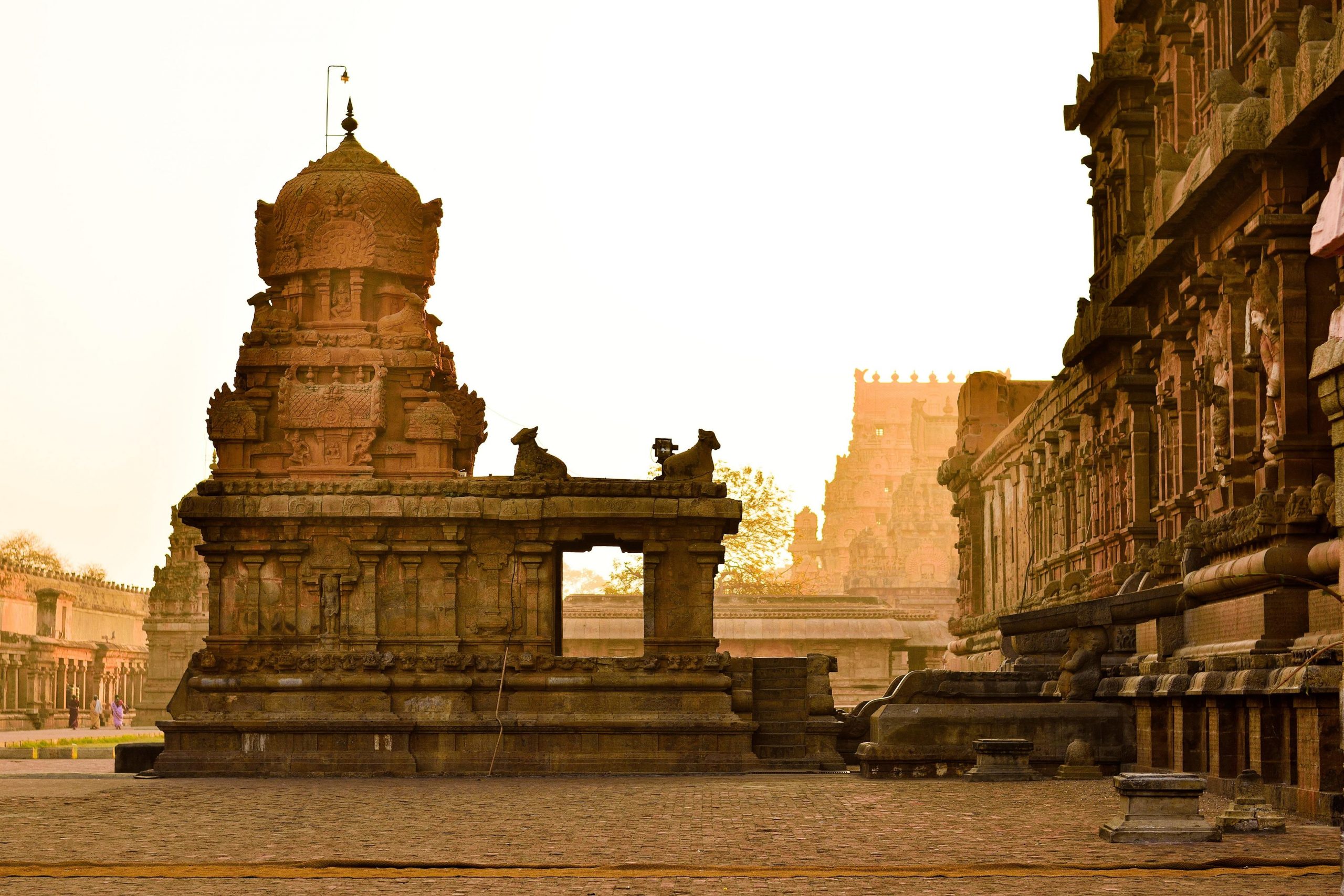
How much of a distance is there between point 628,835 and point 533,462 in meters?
15.2

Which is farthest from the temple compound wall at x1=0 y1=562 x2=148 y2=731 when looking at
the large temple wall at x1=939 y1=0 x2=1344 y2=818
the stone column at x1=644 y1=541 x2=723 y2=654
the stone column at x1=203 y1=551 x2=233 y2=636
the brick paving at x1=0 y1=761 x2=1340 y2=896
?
the brick paving at x1=0 y1=761 x2=1340 y2=896

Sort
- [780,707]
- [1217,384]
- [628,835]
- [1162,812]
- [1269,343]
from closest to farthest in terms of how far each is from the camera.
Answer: [1162,812] → [628,835] → [1269,343] → [1217,384] → [780,707]

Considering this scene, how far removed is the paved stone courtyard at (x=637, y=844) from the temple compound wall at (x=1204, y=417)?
4.76ft

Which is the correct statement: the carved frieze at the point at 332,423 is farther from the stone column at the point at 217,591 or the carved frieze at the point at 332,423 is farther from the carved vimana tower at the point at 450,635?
the stone column at the point at 217,591

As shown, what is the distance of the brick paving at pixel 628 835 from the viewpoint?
1311 centimetres

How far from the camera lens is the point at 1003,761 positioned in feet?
80.3

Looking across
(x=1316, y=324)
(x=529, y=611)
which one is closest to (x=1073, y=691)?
(x=1316, y=324)

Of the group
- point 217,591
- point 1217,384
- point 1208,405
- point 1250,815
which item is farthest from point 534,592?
point 1250,815

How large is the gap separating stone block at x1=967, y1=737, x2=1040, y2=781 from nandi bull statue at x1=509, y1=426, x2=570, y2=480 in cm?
989

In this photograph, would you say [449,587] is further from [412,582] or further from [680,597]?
[680,597]

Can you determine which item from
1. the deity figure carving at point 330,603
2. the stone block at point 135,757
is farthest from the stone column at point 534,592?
the stone block at point 135,757

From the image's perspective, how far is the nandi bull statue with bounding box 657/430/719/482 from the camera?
3189 cm

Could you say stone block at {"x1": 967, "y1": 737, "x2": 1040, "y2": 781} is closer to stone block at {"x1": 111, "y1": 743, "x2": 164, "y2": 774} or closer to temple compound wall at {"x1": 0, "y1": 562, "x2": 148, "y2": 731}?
stone block at {"x1": 111, "y1": 743, "x2": 164, "y2": 774}

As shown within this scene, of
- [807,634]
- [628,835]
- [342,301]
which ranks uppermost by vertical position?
[342,301]
